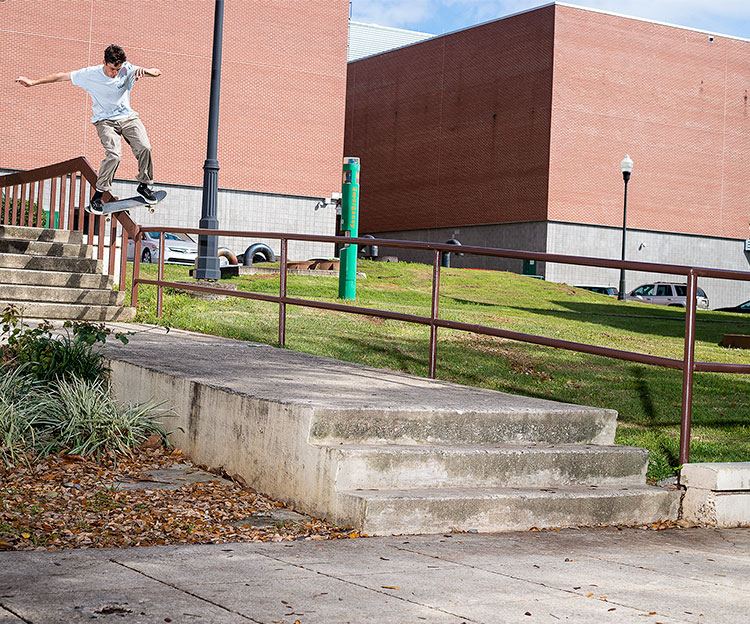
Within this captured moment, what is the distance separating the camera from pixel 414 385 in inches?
295

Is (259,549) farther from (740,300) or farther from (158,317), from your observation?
(740,300)

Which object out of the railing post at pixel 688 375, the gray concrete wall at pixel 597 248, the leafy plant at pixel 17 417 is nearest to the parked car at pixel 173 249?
the gray concrete wall at pixel 597 248

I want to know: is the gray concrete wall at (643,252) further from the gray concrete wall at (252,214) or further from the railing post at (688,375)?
the railing post at (688,375)

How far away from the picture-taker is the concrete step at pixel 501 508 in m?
5.17

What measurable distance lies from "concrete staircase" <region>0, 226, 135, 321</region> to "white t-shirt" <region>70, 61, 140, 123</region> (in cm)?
175

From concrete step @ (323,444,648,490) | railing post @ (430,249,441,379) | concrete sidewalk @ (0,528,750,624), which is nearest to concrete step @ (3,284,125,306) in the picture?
railing post @ (430,249,441,379)

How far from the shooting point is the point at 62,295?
38.1 feet

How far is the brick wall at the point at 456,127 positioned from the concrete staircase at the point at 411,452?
125 ft

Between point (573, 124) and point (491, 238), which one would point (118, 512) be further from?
point (491, 238)

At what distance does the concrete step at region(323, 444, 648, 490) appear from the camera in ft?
17.8

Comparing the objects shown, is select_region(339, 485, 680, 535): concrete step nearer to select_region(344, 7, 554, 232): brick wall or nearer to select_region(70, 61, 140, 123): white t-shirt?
select_region(70, 61, 140, 123): white t-shirt

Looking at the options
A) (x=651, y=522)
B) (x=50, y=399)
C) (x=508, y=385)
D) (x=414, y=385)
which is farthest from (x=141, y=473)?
(x=508, y=385)

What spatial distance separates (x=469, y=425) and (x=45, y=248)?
26.3ft

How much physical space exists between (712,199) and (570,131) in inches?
360
